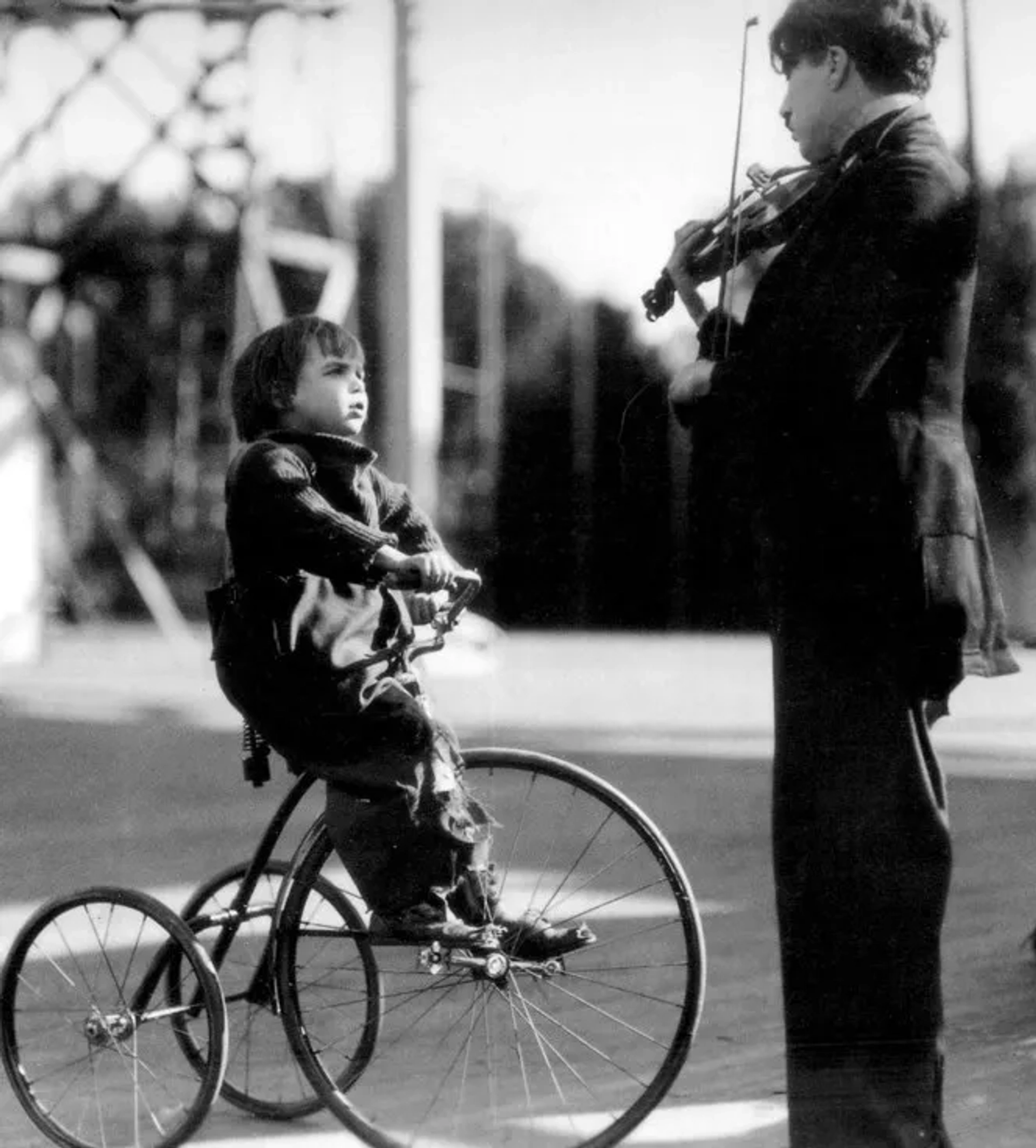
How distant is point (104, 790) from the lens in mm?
9789

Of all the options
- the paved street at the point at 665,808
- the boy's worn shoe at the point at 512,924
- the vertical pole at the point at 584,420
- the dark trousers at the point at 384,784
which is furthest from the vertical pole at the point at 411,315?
the boy's worn shoe at the point at 512,924

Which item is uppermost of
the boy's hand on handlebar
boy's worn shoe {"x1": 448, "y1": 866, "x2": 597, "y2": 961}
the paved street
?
the boy's hand on handlebar

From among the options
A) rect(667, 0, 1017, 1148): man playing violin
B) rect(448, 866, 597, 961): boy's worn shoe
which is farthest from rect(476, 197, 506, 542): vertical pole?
rect(448, 866, 597, 961): boy's worn shoe

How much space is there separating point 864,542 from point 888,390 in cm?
27

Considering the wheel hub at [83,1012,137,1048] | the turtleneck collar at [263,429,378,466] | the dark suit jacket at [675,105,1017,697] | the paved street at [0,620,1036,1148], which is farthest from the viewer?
the paved street at [0,620,1036,1148]

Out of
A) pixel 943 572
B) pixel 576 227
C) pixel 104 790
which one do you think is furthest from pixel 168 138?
pixel 943 572

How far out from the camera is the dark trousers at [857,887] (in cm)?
372

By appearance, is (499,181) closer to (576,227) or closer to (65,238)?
(576,227)

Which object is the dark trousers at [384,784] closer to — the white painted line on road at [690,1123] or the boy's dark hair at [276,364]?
the boy's dark hair at [276,364]

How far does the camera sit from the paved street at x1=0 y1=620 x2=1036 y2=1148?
4426 millimetres

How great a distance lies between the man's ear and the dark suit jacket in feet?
0.36

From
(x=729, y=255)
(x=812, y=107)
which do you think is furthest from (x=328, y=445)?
(x=812, y=107)

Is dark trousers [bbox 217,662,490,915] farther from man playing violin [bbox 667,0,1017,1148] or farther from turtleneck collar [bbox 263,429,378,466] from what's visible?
man playing violin [bbox 667,0,1017,1148]

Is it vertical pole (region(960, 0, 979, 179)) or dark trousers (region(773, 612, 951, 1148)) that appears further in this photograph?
vertical pole (region(960, 0, 979, 179))
